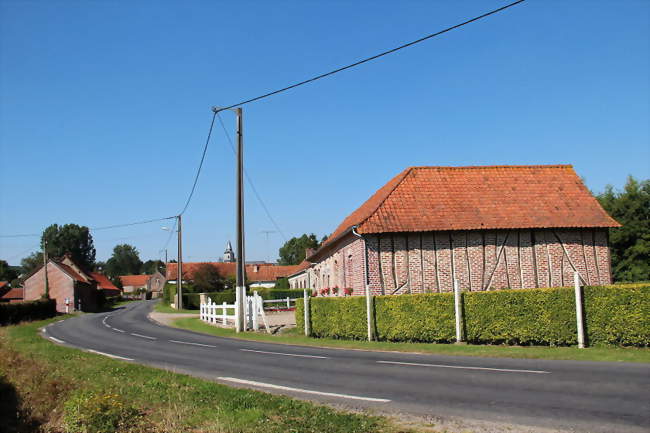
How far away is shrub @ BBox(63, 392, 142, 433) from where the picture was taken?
7.18 m

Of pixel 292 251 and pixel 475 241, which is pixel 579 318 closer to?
pixel 475 241

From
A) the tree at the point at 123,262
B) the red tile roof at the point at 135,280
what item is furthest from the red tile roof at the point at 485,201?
the tree at the point at 123,262

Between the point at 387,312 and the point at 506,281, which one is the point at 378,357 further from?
the point at 506,281

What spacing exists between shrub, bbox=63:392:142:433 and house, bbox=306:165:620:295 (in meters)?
17.0

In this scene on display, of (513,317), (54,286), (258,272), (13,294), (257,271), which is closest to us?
(513,317)

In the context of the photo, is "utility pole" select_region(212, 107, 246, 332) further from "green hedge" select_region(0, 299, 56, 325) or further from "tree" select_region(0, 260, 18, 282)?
"tree" select_region(0, 260, 18, 282)

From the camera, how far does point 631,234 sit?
140 ft

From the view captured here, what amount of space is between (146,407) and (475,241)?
1921 cm

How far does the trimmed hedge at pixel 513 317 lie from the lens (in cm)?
1438

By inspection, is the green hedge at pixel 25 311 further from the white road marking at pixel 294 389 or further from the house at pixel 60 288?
the white road marking at pixel 294 389

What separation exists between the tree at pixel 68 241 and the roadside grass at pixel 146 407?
125704 mm

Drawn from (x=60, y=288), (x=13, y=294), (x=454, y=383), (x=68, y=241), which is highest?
(x=68, y=241)

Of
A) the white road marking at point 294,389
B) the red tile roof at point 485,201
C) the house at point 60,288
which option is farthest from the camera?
the house at point 60,288

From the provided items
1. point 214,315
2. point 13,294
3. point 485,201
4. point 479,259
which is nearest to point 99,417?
point 479,259
